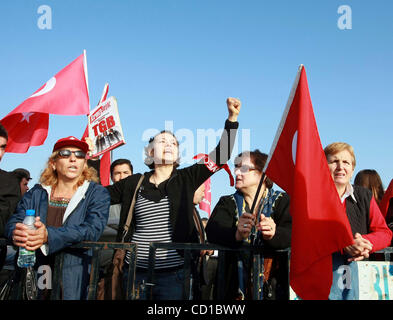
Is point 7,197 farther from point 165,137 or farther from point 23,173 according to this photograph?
point 23,173

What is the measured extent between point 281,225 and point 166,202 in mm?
1099

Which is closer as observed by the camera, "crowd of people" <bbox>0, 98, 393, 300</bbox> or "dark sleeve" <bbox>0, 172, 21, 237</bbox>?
"crowd of people" <bbox>0, 98, 393, 300</bbox>

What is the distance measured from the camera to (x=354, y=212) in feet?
12.9

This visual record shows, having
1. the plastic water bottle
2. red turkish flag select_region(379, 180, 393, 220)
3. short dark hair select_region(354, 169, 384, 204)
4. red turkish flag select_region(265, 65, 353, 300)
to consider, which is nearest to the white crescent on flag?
the plastic water bottle

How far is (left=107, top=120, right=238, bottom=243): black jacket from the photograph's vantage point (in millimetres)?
4047

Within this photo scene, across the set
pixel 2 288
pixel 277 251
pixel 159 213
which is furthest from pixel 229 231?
pixel 2 288

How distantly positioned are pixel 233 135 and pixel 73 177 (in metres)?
1.54

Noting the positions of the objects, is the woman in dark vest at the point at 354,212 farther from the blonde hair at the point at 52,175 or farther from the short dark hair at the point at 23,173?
the short dark hair at the point at 23,173

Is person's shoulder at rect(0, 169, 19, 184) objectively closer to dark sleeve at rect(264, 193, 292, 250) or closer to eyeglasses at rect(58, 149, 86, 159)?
eyeglasses at rect(58, 149, 86, 159)

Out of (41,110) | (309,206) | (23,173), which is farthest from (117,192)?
(23,173)

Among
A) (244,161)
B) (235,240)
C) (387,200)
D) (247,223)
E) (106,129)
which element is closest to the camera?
(247,223)
